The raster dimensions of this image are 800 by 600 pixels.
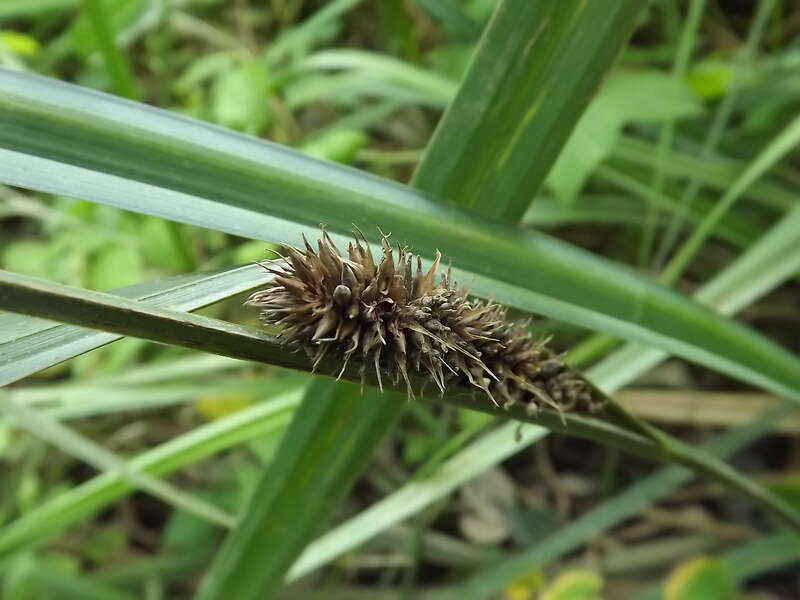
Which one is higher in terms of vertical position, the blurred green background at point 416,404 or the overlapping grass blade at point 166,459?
the blurred green background at point 416,404

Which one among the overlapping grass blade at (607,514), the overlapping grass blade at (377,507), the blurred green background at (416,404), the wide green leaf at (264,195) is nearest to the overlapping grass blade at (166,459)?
the overlapping grass blade at (377,507)

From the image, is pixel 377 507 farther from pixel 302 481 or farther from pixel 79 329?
pixel 79 329

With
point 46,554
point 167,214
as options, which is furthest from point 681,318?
point 46,554

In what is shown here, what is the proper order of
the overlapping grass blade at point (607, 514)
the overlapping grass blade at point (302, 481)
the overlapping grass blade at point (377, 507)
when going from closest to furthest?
the overlapping grass blade at point (302, 481) < the overlapping grass blade at point (377, 507) < the overlapping grass blade at point (607, 514)

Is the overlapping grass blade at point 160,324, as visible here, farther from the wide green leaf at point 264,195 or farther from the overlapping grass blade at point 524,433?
the overlapping grass blade at point 524,433

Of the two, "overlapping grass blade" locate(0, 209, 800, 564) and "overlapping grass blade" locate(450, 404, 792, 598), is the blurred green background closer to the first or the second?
"overlapping grass blade" locate(450, 404, 792, 598)

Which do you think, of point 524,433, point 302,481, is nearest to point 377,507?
point 524,433
